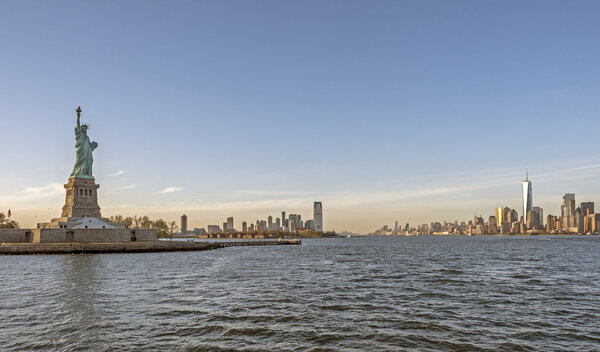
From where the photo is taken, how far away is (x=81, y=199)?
114 meters

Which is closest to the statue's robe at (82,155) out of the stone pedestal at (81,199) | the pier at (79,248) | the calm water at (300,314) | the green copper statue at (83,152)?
the green copper statue at (83,152)

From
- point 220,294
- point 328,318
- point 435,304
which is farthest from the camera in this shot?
point 220,294

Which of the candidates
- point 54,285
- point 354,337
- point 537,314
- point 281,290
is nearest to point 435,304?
point 537,314

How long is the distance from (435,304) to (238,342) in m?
15.3

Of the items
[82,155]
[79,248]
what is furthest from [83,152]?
[79,248]

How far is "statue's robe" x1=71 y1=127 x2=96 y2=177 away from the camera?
391ft

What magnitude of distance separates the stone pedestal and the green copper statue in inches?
101

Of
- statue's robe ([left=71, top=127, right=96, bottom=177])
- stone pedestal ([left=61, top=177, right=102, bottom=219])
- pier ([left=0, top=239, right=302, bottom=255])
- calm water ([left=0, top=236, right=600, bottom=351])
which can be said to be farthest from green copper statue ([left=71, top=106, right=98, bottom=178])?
calm water ([left=0, top=236, right=600, bottom=351])

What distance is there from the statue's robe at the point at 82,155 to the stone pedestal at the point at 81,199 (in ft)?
9.53

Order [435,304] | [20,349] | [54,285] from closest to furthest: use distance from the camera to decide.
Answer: [20,349]
[435,304]
[54,285]

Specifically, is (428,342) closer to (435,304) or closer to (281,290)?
(435,304)

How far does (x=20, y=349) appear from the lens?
19016mm

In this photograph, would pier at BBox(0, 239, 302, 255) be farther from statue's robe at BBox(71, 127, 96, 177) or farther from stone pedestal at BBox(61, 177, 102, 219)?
statue's robe at BBox(71, 127, 96, 177)

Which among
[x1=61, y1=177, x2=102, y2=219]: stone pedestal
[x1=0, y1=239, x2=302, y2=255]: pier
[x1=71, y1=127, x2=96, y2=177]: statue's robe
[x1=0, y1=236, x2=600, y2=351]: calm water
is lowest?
[x1=0, y1=239, x2=302, y2=255]: pier
